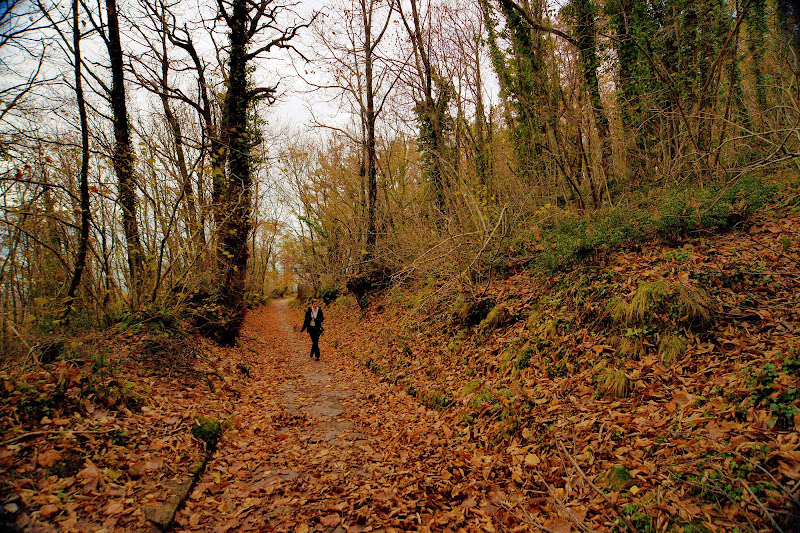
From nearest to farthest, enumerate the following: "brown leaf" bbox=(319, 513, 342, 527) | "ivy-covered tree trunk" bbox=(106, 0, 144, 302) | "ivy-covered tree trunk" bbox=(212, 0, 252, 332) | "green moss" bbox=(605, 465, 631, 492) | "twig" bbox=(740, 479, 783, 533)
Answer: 1. "twig" bbox=(740, 479, 783, 533)
2. "green moss" bbox=(605, 465, 631, 492)
3. "brown leaf" bbox=(319, 513, 342, 527)
4. "ivy-covered tree trunk" bbox=(106, 0, 144, 302)
5. "ivy-covered tree trunk" bbox=(212, 0, 252, 332)

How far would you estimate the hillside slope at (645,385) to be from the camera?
8.52 feet

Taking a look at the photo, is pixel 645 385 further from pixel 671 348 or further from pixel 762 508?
pixel 762 508

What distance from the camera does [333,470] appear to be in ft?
13.2

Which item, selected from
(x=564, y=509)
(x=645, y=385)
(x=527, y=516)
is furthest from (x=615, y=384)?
(x=527, y=516)

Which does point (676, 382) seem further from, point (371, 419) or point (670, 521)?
point (371, 419)

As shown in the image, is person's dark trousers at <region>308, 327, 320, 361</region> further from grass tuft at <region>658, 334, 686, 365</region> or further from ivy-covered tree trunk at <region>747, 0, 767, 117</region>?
ivy-covered tree trunk at <region>747, 0, 767, 117</region>

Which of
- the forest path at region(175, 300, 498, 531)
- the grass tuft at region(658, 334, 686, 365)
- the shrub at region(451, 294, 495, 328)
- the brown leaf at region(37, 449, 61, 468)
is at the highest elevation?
the shrub at region(451, 294, 495, 328)

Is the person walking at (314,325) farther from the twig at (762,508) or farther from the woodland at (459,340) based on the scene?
the twig at (762,508)

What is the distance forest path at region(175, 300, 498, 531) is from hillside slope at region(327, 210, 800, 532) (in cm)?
43

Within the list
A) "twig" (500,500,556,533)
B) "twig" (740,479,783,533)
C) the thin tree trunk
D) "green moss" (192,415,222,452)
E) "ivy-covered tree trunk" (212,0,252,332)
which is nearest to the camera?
Result: "twig" (740,479,783,533)

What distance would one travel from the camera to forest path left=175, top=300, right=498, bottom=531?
10.4 ft

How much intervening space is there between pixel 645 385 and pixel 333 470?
3.75 metres

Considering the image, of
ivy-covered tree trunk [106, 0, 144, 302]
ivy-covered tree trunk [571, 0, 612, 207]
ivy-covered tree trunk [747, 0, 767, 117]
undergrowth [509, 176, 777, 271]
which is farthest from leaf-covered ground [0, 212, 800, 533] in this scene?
ivy-covered tree trunk [747, 0, 767, 117]

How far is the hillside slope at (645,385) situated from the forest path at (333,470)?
428 mm
